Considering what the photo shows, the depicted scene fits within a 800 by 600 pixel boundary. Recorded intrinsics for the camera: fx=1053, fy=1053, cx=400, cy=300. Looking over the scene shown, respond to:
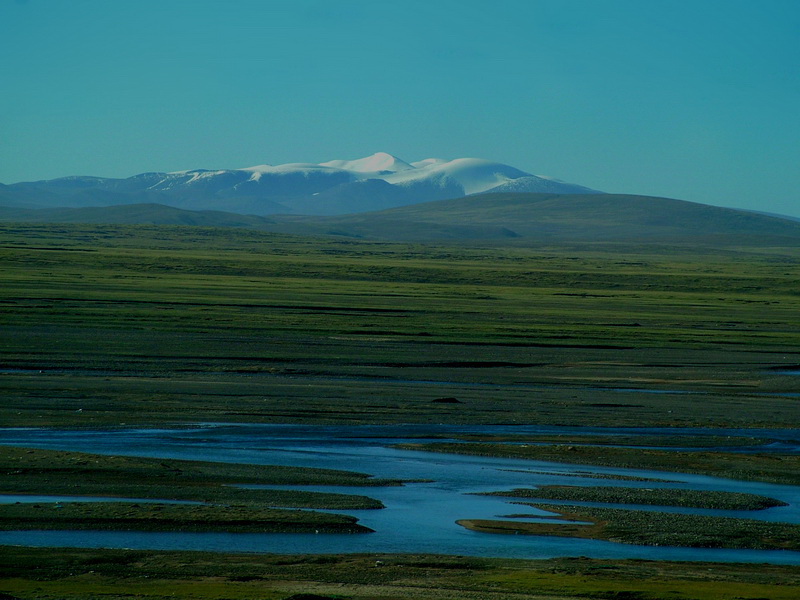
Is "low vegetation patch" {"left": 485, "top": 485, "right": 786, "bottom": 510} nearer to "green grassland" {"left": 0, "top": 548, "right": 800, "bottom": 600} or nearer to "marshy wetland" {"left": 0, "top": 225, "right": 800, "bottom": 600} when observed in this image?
"marshy wetland" {"left": 0, "top": 225, "right": 800, "bottom": 600}

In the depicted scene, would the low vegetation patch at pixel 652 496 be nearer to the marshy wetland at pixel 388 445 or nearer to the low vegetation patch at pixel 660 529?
the marshy wetland at pixel 388 445

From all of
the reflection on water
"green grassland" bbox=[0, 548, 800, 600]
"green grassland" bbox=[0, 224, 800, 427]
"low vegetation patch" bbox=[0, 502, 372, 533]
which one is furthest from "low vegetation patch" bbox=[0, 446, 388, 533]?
"green grassland" bbox=[0, 224, 800, 427]

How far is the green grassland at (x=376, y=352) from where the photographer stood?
30828 millimetres

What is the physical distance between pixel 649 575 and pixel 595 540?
2246 mm

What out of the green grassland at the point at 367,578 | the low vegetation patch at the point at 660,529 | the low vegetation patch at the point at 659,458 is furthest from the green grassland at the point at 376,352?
the green grassland at the point at 367,578

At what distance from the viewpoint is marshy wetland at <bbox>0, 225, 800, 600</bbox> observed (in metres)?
16.0

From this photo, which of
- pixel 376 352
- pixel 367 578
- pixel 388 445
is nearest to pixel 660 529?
pixel 367 578

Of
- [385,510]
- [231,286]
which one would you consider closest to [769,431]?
[385,510]

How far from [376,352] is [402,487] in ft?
71.7

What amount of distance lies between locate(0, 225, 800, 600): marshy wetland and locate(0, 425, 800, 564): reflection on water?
71mm

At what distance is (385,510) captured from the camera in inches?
766

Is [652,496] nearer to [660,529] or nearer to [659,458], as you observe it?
[660,529]

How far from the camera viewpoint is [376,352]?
43.2m

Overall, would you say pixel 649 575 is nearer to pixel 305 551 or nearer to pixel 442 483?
pixel 305 551
